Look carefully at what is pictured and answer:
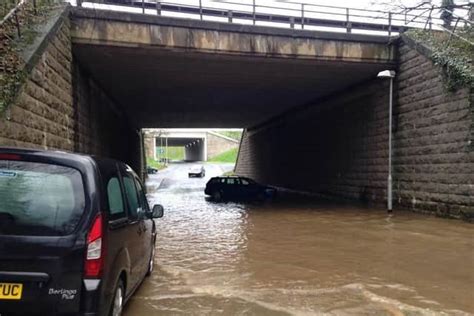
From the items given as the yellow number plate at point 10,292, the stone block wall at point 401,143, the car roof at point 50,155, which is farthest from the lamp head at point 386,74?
the yellow number plate at point 10,292

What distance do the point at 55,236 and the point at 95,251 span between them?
319 millimetres

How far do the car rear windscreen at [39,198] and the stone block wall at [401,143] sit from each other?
12.7 metres

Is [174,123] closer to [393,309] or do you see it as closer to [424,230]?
[424,230]

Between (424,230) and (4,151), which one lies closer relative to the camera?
(4,151)

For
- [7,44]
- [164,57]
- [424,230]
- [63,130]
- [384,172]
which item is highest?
[164,57]

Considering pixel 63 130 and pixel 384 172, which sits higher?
pixel 63 130

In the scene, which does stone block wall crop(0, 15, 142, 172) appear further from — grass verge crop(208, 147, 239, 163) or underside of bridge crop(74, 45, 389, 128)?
grass verge crop(208, 147, 239, 163)

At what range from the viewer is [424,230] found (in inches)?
492

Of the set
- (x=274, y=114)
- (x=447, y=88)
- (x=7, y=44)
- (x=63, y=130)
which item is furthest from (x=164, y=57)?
(x=274, y=114)

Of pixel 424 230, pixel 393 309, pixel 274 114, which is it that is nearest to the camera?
pixel 393 309

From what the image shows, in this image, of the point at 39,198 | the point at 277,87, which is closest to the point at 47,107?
the point at 39,198

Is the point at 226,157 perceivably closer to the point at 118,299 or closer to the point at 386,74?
the point at 386,74

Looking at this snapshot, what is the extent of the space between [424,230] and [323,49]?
7319 mm

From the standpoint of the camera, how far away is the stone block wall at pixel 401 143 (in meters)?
14.3
